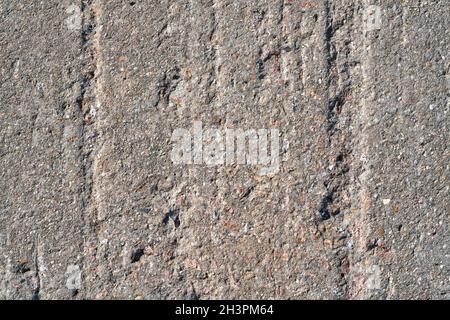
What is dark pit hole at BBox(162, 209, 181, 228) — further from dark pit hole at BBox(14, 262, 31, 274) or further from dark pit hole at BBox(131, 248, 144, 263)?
dark pit hole at BBox(14, 262, 31, 274)

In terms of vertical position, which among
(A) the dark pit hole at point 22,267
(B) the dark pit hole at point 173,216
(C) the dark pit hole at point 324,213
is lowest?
(A) the dark pit hole at point 22,267

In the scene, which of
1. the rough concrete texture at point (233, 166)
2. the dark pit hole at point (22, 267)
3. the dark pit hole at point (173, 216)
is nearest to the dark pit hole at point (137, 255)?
the rough concrete texture at point (233, 166)

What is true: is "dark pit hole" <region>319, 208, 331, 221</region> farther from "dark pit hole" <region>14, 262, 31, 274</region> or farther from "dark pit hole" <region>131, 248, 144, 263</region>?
"dark pit hole" <region>14, 262, 31, 274</region>

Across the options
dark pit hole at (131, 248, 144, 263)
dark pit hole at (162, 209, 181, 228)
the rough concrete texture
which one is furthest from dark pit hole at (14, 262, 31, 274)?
dark pit hole at (162, 209, 181, 228)

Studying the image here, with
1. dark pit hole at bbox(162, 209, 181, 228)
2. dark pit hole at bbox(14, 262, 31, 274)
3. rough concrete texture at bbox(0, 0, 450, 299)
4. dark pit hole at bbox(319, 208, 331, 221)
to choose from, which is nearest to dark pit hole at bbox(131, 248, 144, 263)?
rough concrete texture at bbox(0, 0, 450, 299)

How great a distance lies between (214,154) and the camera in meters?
2.34

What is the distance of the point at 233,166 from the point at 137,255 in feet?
1.56

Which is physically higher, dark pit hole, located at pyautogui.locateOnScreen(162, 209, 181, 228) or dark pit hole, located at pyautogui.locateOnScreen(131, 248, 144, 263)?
dark pit hole, located at pyautogui.locateOnScreen(162, 209, 181, 228)

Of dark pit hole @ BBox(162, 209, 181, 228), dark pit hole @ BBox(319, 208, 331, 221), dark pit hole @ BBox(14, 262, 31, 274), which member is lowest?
dark pit hole @ BBox(14, 262, 31, 274)

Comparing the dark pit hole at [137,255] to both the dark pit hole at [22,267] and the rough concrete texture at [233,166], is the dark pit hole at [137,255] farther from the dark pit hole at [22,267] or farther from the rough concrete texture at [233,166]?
the dark pit hole at [22,267]

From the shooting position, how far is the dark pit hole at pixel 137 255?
2.33 m

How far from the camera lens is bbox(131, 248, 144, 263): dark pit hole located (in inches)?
91.6

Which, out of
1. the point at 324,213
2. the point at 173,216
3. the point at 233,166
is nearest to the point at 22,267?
the point at 173,216
